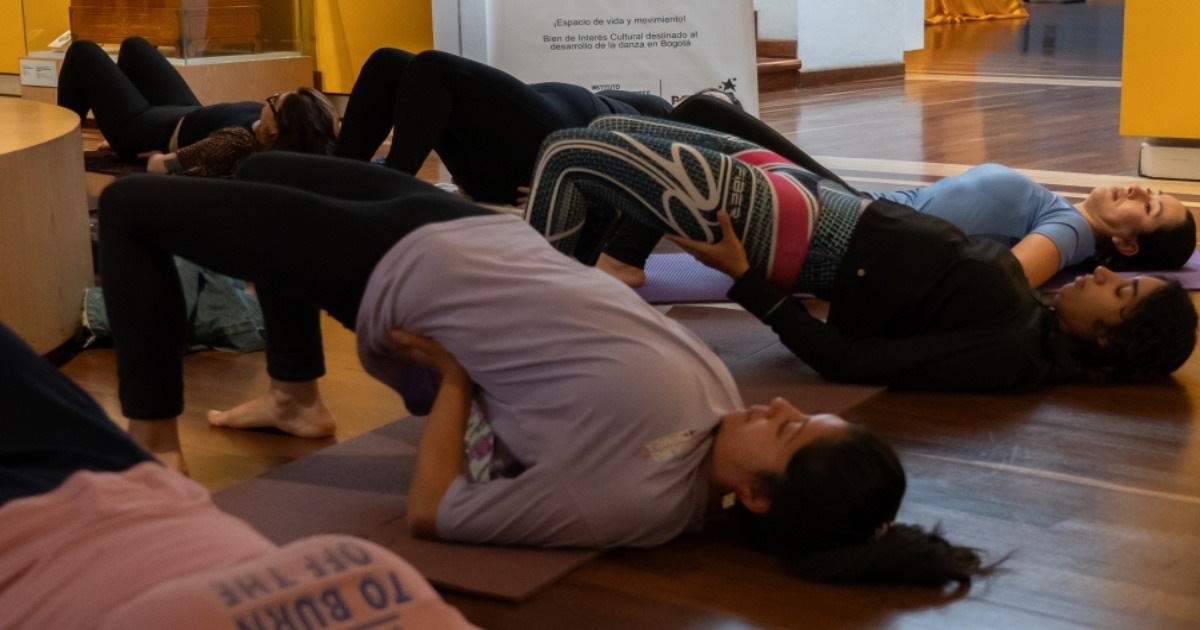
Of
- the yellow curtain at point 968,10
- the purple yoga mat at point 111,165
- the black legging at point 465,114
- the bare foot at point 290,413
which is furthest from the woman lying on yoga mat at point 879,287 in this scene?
the yellow curtain at point 968,10

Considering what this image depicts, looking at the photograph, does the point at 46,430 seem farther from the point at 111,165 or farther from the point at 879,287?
the point at 111,165

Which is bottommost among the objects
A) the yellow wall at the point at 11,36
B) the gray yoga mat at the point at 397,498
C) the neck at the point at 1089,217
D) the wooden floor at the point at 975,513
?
the wooden floor at the point at 975,513

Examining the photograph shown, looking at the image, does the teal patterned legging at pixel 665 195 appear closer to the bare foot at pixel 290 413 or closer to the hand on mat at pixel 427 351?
the bare foot at pixel 290 413

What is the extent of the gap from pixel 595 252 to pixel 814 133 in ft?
12.6

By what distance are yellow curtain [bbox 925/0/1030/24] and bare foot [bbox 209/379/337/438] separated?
1237cm

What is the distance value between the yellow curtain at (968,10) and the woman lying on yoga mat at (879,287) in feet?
38.4

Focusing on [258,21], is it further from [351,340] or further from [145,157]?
[351,340]

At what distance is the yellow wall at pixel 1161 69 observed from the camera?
5.41 meters

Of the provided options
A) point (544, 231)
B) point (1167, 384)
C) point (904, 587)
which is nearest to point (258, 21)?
point (544, 231)

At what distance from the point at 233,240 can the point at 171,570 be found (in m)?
0.91

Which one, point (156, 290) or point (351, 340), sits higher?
point (156, 290)

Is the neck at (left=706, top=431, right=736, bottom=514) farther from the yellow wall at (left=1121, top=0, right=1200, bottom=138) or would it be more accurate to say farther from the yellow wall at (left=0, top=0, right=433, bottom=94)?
the yellow wall at (left=0, top=0, right=433, bottom=94)

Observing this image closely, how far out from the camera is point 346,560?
3.58 ft

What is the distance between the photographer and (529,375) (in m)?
2.03
